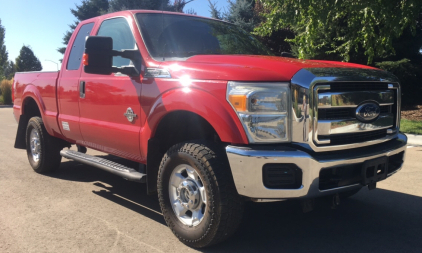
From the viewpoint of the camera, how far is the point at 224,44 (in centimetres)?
430

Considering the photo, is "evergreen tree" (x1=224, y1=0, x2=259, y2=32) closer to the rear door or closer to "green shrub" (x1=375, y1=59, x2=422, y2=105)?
"green shrub" (x1=375, y1=59, x2=422, y2=105)

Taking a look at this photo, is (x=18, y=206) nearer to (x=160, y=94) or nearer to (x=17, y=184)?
(x=17, y=184)

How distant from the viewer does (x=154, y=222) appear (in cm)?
391

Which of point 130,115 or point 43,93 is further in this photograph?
point 43,93

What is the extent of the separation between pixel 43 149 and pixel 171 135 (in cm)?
273

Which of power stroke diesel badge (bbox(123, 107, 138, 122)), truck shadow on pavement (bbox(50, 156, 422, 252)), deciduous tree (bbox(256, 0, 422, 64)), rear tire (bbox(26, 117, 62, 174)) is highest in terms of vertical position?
deciduous tree (bbox(256, 0, 422, 64))

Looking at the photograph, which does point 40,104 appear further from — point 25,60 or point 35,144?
point 25,60

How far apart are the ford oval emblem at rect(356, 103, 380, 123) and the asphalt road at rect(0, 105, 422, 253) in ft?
3.42

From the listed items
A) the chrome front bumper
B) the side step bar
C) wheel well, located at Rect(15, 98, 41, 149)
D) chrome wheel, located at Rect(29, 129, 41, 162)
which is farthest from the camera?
wheel well, located at Rect(15, 98, 41, 149)

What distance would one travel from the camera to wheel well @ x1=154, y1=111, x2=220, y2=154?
3.47m

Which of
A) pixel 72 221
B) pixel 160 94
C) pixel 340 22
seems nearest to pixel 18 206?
pixel 72 221

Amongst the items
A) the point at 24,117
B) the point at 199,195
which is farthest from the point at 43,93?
the point at 199,195

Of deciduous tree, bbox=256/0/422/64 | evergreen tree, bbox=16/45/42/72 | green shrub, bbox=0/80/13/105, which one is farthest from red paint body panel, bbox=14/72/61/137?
evergreen tree, bbox=16/45/42/72

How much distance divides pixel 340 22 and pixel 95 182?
11224 millimetres
